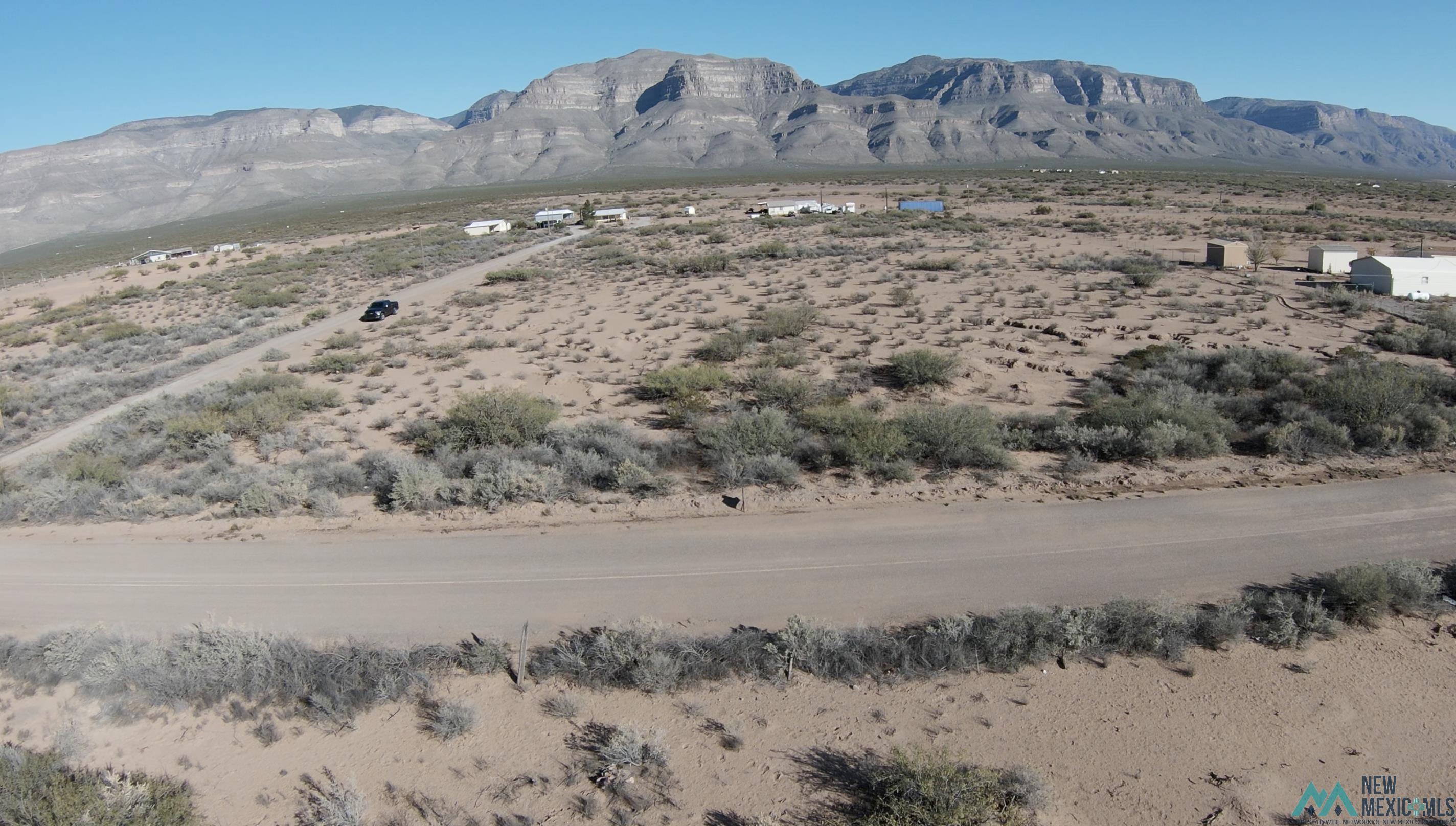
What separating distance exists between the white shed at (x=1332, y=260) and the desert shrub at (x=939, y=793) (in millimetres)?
38933

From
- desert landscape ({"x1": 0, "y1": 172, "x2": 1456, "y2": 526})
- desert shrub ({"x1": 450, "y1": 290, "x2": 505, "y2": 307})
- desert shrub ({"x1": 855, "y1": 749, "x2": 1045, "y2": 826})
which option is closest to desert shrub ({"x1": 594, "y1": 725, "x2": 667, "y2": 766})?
desert shrub ({"x1": 855, "y1": 749, "x2": 1045, "y2": 826})

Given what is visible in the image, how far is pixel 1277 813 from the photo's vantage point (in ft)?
23.0

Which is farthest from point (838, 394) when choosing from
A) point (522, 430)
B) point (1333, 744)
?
point (1333, 744)

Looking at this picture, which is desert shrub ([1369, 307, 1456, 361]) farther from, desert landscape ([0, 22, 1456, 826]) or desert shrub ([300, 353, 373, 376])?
desert shrub ([300, 353, 373, 376])

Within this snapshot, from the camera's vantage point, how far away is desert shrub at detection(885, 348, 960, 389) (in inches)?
789

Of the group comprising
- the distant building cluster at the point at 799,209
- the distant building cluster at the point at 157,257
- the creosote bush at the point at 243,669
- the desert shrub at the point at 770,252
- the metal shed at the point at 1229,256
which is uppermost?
the distant building cluster at the point at 799,209

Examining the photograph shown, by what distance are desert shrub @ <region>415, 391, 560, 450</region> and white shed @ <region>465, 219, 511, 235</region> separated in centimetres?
5973

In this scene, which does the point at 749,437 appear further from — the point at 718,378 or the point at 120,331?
the point at 120,331

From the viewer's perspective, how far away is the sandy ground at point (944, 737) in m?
7.37

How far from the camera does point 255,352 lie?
31766 millimetres

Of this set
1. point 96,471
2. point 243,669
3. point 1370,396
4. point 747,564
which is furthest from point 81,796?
point 1370,396

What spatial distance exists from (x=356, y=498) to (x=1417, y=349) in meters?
29.0

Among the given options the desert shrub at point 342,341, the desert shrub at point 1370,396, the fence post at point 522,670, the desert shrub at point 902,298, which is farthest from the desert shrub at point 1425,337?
the desert shrub at point 342,341

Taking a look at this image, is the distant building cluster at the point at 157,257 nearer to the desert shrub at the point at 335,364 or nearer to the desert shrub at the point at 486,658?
the desert shrub at the point at 335,364
